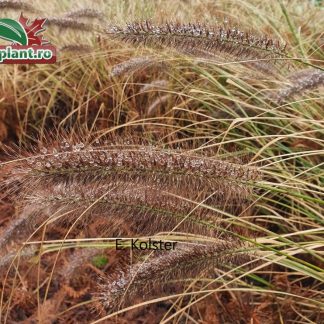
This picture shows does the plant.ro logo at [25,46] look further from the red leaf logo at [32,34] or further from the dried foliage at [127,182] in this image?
the dried foliage at [127,182]

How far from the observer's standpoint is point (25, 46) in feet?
11.8

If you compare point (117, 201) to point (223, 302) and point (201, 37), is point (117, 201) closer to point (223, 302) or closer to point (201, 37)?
point (201, 37)

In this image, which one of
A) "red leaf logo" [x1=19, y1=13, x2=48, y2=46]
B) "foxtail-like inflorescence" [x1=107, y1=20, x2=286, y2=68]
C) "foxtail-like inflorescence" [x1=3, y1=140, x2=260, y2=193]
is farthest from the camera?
"red leaf logo" [x1=19, y1=13, x2=48, y2=46]

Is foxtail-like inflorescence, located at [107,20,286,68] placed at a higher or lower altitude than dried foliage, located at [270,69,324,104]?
higher

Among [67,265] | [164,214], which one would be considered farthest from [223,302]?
[164,214]

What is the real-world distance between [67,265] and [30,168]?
92cm

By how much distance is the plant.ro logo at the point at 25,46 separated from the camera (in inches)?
140

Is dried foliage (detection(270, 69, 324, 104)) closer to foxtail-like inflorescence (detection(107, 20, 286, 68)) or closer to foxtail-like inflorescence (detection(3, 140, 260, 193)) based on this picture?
foxtail-like inflorescence (detection(107, 20, 286, 68))

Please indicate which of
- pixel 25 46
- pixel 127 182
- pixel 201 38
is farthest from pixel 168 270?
pixel 25 46

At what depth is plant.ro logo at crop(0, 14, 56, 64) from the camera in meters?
3.57

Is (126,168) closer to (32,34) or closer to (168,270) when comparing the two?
(168,270)

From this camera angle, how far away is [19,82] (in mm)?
3869

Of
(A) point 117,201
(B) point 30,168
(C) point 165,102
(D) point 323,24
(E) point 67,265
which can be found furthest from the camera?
(D) point 323,24

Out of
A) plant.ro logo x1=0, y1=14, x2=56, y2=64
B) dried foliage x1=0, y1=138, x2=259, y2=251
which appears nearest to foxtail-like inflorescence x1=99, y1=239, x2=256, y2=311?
dried foliage x1=0, y1=138, x2=259, y2=251
